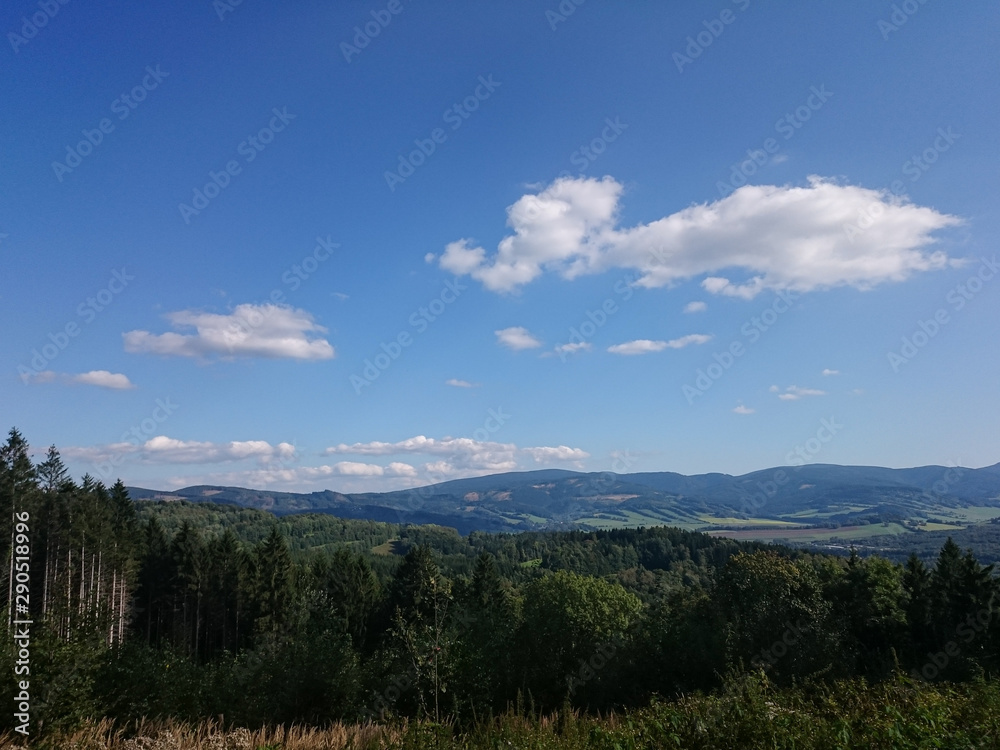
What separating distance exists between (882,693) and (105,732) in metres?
14.2

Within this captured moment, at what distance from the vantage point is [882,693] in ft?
30.0

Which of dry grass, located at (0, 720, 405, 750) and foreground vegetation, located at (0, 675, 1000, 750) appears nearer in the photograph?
foreground vegetation, located at (0, 675, 1000, 750)

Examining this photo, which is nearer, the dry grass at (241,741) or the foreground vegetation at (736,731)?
the foreground vegetation at (736,731)

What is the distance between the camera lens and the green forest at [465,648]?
798cm

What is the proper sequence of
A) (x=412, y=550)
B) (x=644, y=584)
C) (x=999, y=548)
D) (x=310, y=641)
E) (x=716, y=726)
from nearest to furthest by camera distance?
(x=716, y=726), (x=310, y=641), (x=412, y=550), (x=644, y=584), (x=999, y=548)

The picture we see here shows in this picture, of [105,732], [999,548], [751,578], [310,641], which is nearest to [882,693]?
[105,732]

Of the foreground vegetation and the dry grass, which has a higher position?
the foreground vegetation

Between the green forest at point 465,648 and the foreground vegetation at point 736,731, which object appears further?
the green forest at point 465,648

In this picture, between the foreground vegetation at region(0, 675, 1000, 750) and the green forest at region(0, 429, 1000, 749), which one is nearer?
the foreground vegetation at region(0, 675, 1000, 750)

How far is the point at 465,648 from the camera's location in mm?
23203

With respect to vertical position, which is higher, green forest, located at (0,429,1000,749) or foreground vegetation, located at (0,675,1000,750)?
foreground vegetation, located at (0,675,1000,750)

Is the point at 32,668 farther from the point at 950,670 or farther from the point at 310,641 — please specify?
the point at 950,670

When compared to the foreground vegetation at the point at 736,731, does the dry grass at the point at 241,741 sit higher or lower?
lower

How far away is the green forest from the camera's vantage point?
314 inches
